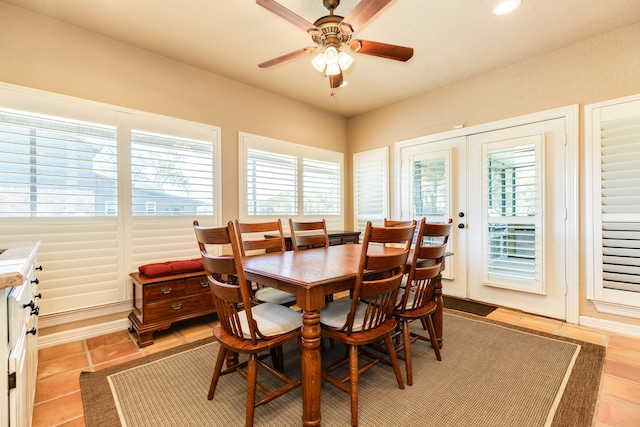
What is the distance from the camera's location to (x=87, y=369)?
6.84 ft

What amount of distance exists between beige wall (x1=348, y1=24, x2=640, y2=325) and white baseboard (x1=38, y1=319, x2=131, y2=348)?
420 centimetres

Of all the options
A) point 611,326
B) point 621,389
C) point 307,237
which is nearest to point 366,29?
point 307,237

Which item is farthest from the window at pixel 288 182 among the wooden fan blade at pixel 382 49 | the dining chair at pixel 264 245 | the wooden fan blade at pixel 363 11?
the wooden fan blade at pixel 363 11

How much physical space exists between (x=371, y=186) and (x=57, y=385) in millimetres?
4173

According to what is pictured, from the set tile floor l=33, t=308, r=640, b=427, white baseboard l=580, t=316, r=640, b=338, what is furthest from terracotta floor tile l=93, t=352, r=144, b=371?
white baseboard l=580, t=316, r=640, b=338

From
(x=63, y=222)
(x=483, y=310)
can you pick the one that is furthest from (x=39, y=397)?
(x=483, y=310)

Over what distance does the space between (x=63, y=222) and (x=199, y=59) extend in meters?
2.07

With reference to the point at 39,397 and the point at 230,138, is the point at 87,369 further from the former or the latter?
the point at 230,138

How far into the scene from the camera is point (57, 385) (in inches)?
74.4

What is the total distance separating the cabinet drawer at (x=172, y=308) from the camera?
99.0 inches

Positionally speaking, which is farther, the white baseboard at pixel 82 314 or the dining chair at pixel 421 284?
the white baseboard at pixel 82 314

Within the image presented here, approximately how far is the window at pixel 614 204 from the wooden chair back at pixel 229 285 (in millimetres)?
3285

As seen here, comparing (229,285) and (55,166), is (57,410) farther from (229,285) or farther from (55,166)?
(55,166)

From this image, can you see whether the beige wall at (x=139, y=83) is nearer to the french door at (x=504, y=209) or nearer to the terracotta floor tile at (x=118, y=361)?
the terracotta floor tile at (x=118, y=361)
